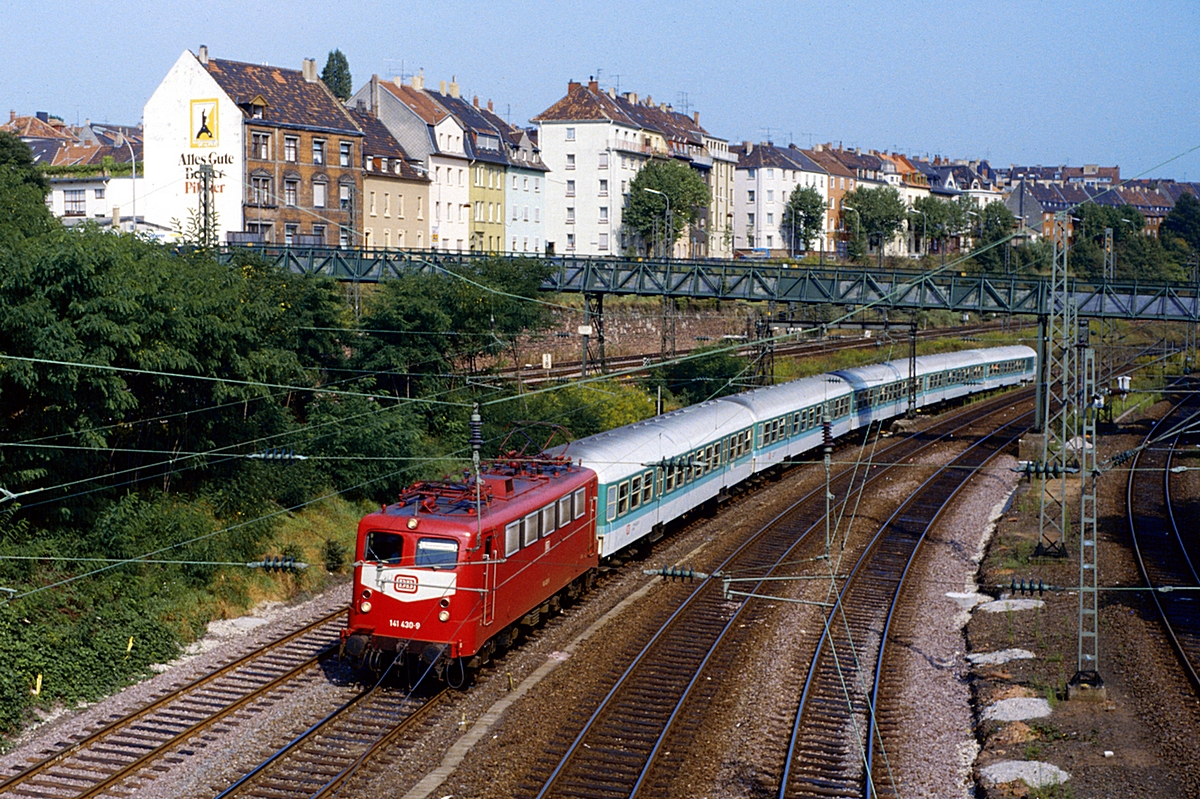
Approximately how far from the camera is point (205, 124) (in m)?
67.9

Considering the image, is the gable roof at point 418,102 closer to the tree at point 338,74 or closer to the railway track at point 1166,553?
the tree at point 338,74

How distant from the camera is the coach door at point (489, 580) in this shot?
734 inches

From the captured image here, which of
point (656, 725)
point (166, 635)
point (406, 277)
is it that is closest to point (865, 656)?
point (656, 725)

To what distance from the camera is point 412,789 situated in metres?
15.6

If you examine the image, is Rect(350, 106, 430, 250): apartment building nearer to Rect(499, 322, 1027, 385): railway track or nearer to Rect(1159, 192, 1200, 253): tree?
Rect(499, 322, 1027, 385): railway track

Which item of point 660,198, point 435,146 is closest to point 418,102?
point 435,146

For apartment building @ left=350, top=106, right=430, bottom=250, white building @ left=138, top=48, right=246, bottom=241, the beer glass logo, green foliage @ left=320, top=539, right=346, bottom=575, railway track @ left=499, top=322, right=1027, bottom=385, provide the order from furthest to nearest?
apartment building @ left=350, top=106, right=430, bottom=250
the beer glass logo
white building @ left=138, top=48, right=246, bottom=241
railway track @ left=499, top=322, right=1027, bottom=385
green foliage @ left=320, top=539, right=346, bottom=575

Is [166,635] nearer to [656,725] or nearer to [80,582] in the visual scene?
[80,582]

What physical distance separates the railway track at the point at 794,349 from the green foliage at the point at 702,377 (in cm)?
102

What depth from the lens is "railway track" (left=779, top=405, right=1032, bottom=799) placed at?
16.3 metres

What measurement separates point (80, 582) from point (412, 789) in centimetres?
972

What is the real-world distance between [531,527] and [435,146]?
64907mm

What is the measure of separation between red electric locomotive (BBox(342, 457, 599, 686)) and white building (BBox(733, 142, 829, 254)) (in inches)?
4204

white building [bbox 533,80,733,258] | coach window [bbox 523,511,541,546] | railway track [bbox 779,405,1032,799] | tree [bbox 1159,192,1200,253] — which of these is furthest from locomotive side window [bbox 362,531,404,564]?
tree [bbox 1159,192,1200,253]
